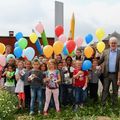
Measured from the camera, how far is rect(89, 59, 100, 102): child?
9719 mm

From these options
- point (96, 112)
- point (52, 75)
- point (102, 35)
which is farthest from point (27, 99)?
point (102, 35)

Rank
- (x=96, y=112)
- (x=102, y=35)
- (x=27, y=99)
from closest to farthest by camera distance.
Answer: (x=96, y=112)
(x=27, y=99)
(x=102, y=35)

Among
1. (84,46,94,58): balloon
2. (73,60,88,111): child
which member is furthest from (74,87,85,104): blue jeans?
(84,46,94,58): balloon

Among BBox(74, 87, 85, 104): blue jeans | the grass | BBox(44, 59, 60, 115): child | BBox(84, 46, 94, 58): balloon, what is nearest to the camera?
the grass

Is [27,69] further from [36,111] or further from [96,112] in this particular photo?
[96,112]

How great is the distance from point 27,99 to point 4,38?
1960 cm

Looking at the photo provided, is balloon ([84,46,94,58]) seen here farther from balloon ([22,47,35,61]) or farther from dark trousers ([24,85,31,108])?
dark trousers ([24,85,31,108])

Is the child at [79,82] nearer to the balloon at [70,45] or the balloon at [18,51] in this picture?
the balloon at [70,45]

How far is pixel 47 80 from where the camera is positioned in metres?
9.13

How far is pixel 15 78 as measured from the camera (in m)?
9.55

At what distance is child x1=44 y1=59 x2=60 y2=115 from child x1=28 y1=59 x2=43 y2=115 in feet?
0.53

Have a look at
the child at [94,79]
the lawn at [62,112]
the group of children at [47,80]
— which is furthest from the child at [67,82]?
the child at [94,79]

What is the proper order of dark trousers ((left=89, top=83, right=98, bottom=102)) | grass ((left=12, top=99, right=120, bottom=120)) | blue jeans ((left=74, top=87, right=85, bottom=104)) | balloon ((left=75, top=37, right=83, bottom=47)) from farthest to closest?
balloon ((left=75, top=37, right=83, bottom=47))
dark trousers ((left=89, top=83, right=98, bottom=102))
blue jeans ((left=74, top=87, right=85, bottom=104))
grass ((left=12, top=99, right=120, bottom=120))

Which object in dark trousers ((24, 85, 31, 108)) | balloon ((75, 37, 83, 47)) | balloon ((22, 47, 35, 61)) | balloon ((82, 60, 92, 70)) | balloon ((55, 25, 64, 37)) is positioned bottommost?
dark trousers ((24, 85, 31, 108))
